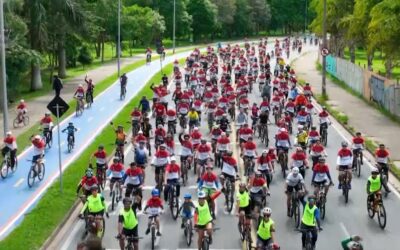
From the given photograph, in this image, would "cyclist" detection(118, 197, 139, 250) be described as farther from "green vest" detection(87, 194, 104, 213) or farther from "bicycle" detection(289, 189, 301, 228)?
"bicycle" detection(289, 189, 301, 228)

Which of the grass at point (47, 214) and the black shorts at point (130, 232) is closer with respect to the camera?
the black shorts at point (130, 232)

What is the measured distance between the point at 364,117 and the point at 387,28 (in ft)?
18.8

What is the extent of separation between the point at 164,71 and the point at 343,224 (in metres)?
45.7

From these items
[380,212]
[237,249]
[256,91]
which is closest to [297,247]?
[237,249]

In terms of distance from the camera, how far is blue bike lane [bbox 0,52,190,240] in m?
19.7

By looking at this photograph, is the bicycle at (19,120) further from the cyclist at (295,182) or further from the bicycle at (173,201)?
the cyclist at (295,182)

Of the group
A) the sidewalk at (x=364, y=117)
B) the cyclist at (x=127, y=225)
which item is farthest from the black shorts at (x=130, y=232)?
the sidewalk at (x=364, y=117)

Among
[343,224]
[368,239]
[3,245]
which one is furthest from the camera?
[343,224]

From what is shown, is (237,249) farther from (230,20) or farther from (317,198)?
(230,20)

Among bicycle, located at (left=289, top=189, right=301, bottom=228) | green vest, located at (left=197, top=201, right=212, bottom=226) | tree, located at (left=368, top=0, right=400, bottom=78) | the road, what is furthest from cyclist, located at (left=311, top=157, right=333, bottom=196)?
tree, located at (left=368, top=0, right=400, bottom=78)

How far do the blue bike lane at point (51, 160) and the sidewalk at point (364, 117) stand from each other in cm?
1261

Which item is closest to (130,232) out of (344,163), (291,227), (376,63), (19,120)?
(291,227)

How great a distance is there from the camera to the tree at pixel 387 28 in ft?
128

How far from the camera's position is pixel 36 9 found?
4697 centimetres
